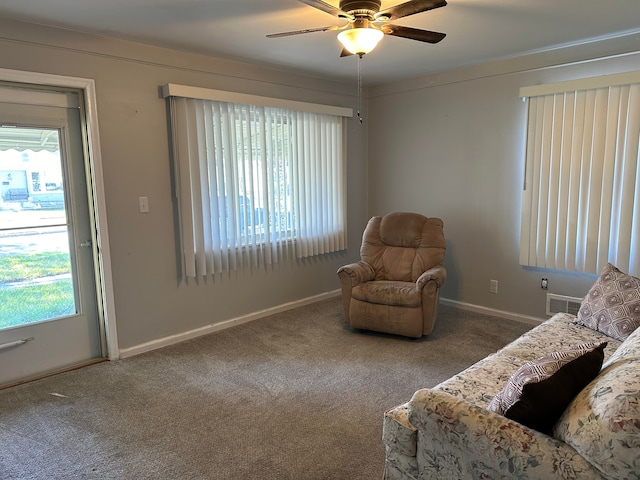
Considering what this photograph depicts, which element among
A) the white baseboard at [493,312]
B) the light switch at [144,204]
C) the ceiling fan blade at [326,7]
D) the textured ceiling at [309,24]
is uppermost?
the textured ceiling at [309,24]

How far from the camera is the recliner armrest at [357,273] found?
3.82m

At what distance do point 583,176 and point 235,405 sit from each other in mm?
3151

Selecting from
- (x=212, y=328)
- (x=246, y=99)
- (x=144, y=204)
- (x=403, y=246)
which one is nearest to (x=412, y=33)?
(x=246, y=99)

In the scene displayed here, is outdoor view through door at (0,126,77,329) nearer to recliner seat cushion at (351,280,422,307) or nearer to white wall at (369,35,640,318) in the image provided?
recliner seat cushion at (351,280,422,307)

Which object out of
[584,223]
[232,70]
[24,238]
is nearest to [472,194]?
[584,223]

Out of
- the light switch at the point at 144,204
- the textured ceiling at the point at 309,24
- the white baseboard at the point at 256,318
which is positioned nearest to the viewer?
the textured ceiling at the point at 309,24

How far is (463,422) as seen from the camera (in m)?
1.45

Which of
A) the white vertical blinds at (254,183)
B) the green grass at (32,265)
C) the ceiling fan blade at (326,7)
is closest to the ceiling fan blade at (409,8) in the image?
the ceiling fan blade at (326,7)

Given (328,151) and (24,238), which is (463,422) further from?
(328,151)

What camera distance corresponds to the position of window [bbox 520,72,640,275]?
3309 millimetres

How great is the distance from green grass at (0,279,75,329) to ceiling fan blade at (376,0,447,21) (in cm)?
278

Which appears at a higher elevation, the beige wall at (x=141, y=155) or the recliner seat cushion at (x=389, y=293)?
the beige wall at (x=141, y=155)

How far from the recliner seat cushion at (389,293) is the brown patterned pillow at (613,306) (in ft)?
3.85

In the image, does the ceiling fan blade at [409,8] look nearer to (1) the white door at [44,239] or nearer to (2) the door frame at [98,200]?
(2) the door frame at [98,200]
